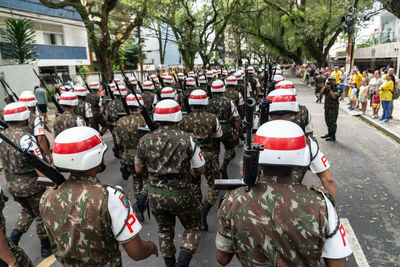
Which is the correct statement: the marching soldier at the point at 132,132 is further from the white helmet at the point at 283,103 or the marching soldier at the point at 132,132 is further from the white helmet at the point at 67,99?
the white helmet at the point at 283,103

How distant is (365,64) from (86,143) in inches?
1333

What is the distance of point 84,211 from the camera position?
78.7 inches

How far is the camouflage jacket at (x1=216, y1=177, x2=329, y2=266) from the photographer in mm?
1663

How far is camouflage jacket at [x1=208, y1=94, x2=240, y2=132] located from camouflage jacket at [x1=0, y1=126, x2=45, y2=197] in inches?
142

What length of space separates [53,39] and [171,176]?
2384cm

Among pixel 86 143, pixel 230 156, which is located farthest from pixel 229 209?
pixel 230 156

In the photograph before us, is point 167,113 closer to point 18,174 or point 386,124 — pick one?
point 18,174

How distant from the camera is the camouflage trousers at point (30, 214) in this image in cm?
382

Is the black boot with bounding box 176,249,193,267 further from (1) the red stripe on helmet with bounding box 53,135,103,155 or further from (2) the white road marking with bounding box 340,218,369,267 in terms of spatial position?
(2) the white road marking with bounding box 340,218,369,267

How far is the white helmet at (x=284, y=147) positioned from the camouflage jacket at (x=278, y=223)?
0.43 feet

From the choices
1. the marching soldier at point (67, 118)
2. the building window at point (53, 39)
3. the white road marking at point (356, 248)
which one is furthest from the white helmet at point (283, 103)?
the building window at point (53, 39)

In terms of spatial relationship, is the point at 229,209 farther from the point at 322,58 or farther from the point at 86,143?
the point at 322,58

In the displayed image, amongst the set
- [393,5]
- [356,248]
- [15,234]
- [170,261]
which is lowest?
[356,248]

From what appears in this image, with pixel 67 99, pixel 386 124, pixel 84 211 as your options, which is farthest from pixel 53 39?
pixel 84 211
